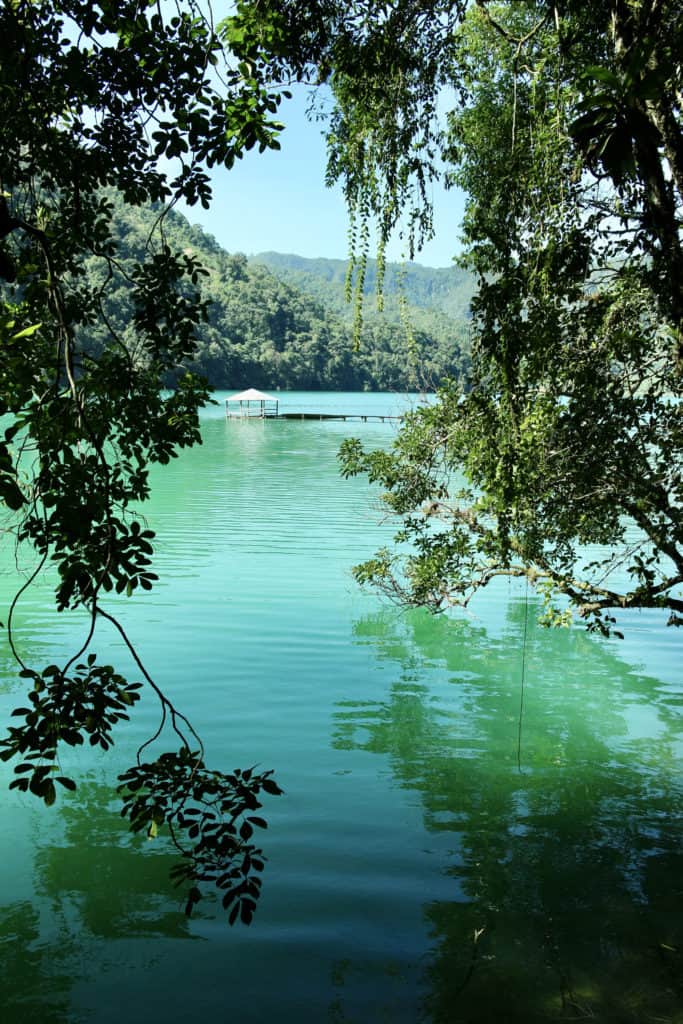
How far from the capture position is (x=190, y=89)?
3.85 meters

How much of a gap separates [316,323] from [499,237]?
11797 cm

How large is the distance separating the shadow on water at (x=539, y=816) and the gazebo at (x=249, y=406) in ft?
172

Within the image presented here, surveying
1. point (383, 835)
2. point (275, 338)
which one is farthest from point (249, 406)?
point (383, 835)

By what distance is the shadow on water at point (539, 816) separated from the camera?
5.26 meters

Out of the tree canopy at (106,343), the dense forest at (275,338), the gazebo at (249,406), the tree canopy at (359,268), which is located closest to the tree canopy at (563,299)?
the tree canopy at (359,268)

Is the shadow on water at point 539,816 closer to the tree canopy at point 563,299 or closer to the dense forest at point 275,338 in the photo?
the tree canopy at point 563,299

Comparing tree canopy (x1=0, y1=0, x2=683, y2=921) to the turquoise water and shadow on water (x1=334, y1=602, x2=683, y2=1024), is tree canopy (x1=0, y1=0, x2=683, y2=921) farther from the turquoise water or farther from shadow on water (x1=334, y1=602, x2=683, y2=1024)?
shadow on water (x1=334, y1=602, x2=683, y2=1024)

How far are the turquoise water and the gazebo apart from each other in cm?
5118

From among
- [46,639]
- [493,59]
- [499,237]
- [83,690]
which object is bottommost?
→ [46,639]

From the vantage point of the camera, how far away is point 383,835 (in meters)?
7.16

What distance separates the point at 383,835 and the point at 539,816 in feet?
4.74

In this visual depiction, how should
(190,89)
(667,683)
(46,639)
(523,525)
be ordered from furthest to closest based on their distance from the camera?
(46,639), (667,683), (523,525), (190,89)

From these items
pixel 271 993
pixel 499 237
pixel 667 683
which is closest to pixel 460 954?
pixel 271 993

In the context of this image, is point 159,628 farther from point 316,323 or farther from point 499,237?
point 316,323
